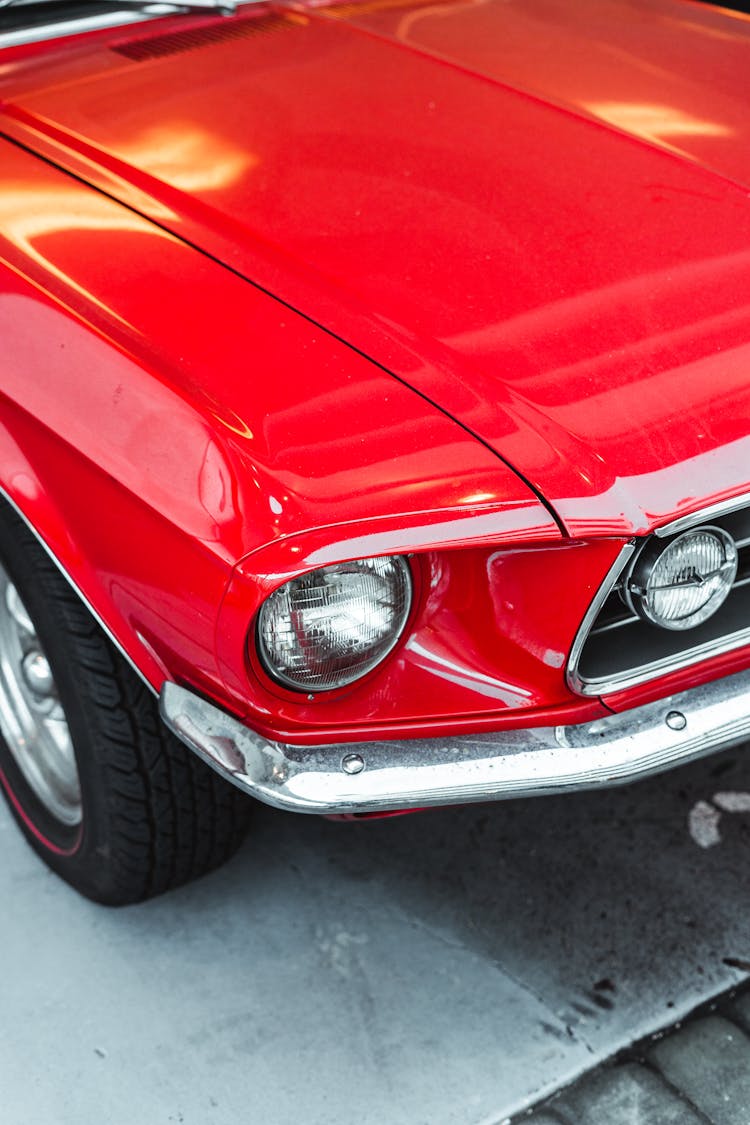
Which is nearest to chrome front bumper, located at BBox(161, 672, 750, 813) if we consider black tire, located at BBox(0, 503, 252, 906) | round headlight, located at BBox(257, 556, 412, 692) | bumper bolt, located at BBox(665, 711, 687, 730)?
bumper bolt, located at BBox(665, 711, 687, 730)

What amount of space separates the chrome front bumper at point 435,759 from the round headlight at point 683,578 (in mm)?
142

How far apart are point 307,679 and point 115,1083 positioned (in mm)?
773

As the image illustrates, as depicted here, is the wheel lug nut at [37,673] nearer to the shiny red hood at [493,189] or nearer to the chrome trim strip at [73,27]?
the shiny red hood at [493,189]

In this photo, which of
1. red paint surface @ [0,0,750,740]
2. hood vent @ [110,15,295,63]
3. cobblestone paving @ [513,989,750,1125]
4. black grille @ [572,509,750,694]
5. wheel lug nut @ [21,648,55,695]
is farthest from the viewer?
hood vent @ [110,15,295,63]

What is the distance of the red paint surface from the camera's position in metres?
1.60

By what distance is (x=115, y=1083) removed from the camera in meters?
1.99

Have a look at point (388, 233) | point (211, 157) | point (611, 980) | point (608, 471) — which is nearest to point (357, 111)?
point (211, 157)

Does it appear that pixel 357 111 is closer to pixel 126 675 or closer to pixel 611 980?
pixel 126 675

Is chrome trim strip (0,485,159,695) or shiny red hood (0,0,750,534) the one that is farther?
chrome trim strip (0,485,159,695)

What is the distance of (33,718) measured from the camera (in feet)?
7.72

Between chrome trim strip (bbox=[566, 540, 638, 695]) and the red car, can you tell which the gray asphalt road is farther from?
chrome trim strip (bbox=[566, 540, 638, 695])

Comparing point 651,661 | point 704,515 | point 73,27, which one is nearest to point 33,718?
point 651,661

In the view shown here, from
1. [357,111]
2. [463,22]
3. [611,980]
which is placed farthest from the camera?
[463,22]

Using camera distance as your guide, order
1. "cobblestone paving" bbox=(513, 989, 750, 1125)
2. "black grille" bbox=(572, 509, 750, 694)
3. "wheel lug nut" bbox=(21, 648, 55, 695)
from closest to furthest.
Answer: "black grille" bbox=(572, 509, 750, 694) → "cobblestone paving" bbox=(513, 989, 750, 1125) → "wheel lug nut" bbox=(21, 648, 55, 695)
